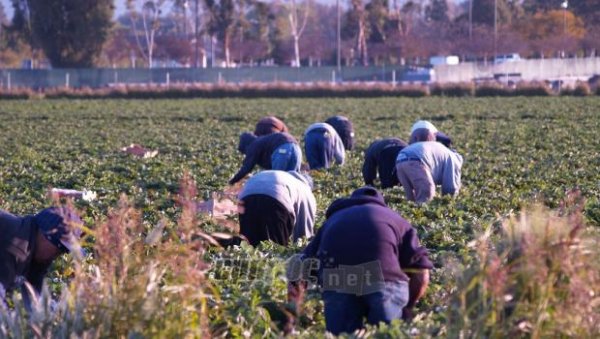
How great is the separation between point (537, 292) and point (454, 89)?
161 ft

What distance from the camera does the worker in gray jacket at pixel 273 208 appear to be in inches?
359

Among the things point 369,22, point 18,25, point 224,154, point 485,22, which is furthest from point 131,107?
point 485,22

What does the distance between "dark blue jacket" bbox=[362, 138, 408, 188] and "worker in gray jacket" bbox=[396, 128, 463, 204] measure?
101cm

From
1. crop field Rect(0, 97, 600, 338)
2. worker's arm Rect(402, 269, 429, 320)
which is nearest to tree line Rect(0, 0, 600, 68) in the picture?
crop field Rect(0, 97, 600, 338)

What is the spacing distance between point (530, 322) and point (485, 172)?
41.5 feet

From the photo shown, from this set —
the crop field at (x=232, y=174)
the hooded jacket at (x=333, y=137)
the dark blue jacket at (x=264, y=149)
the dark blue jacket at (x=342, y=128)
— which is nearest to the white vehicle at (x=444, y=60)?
the crop field at (x=232, y=174)

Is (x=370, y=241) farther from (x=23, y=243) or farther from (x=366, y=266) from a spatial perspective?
(x=23, y=243)

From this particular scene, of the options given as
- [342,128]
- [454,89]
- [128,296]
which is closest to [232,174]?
[342,128]

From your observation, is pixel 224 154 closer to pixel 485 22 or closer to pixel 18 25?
pixel 18 25

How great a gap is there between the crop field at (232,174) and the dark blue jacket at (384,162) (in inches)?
17.2

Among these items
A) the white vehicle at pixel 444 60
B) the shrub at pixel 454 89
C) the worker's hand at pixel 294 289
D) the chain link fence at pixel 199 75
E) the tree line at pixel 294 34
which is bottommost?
the worker's hand at pixel 294 289

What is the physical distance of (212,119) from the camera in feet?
121

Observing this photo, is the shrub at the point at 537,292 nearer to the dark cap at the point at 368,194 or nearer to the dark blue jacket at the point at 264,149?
the dark cap at the point at 368,194

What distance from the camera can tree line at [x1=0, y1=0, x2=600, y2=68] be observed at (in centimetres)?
8888
